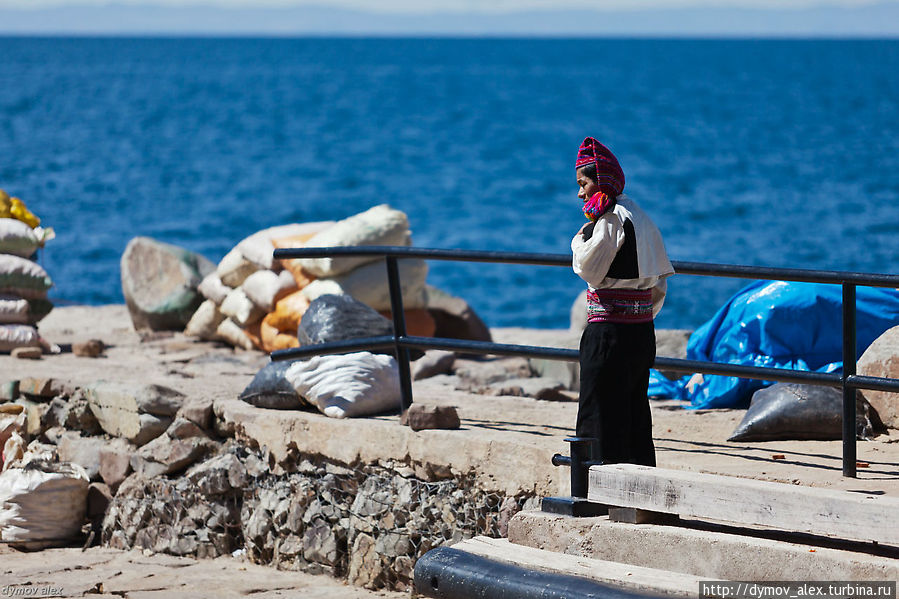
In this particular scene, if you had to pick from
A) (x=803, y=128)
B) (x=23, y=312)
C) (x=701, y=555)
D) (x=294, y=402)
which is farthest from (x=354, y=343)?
(x=803, y=128)

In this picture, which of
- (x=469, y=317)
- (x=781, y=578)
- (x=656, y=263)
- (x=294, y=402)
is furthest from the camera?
(x=469, y=317)

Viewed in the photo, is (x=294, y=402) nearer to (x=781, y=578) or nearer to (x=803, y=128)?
(x=781, y=578)

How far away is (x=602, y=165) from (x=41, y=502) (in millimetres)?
3746

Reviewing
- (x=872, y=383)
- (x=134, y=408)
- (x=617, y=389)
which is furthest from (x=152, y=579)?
(x=872, y=383)

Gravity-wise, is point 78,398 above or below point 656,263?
below

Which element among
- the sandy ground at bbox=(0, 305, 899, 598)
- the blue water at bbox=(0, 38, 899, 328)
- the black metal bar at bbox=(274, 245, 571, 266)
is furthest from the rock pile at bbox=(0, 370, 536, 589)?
the blue water at bbox=(0, 38, 899, 328)

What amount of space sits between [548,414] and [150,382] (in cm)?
249

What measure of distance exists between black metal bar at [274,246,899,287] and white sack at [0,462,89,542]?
1.76 m

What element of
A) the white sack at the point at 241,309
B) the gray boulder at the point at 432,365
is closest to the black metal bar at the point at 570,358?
the gray boulder at the point at 432,365

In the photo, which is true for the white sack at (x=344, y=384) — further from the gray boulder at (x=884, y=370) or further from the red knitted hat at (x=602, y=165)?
the gray boulder at (x=884, y=370)

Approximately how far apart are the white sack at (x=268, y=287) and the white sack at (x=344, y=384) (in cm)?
231

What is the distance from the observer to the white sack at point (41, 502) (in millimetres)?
6699

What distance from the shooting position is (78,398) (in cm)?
729

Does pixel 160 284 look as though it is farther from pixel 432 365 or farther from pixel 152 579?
pixel 152 579
